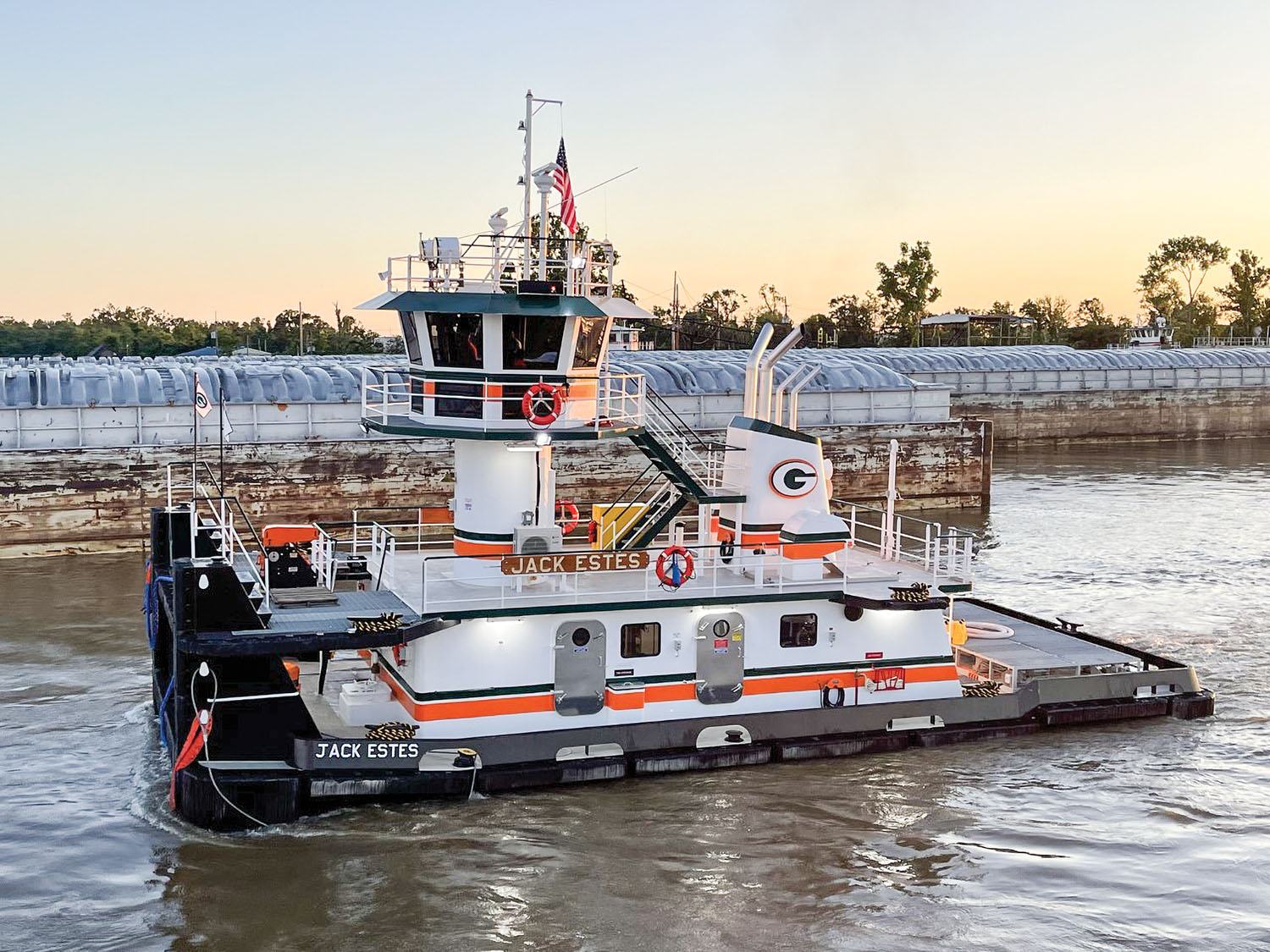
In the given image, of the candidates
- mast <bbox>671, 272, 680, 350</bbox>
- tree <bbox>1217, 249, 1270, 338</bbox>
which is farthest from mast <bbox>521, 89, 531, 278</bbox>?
tree <bbox>1217, 249, 1270, 338</bbox>

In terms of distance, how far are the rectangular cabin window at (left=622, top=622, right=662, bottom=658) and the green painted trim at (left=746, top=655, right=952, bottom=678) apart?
1.42m

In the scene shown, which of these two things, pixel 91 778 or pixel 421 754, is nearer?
pixel 421 754

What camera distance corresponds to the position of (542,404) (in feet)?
60.0

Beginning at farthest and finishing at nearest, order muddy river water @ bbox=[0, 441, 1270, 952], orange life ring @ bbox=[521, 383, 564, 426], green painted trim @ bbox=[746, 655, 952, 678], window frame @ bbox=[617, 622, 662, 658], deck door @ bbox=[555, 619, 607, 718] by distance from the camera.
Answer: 1. green painted trim @ bbox=[746, 655, 952, 678]
2. orange life ring @ bbox=[521, 383, 564, 426]
3. window frame @ bbox=[617, 622, 662, 658]
4. deck door @ bbox=[555, 619, 607, 718]
5. muddy river water @ bbox=[0, 441, 1270, 952]

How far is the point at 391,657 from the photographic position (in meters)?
18.5

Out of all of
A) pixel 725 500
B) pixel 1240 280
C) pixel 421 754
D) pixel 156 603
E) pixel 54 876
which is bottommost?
pixel 54 876

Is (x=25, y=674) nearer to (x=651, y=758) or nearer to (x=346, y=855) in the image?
(x=346, y=855)

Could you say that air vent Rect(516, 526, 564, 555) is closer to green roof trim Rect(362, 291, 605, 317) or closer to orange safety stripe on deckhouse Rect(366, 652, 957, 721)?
orange safety stripe on deckhouse Rect(366, 652, 957, 721)

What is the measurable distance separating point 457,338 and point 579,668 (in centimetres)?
486

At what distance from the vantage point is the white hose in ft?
71.7

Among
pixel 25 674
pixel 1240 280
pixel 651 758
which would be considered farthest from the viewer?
pixel 1240 280

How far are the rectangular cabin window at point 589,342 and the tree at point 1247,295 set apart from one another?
11267 centimetres

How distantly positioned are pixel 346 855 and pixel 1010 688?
1018 cm

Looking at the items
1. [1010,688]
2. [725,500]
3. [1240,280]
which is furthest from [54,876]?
[1240,280]
